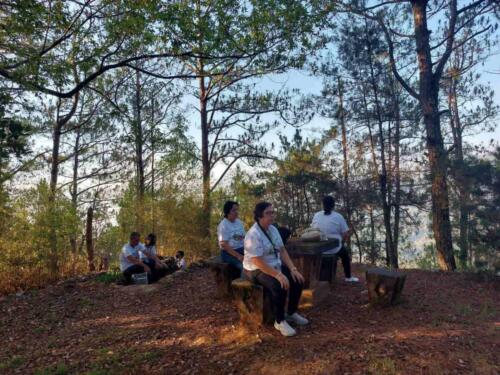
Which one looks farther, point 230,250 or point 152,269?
point 152,269

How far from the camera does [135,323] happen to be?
4633 millimetres

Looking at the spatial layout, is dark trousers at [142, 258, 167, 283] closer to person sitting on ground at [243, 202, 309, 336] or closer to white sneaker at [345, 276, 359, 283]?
white sneaker at [345, 276, 359, 283]

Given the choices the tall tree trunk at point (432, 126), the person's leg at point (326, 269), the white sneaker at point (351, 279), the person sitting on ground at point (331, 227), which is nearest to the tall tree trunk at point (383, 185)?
the tall tree trunk at point (432, 126)

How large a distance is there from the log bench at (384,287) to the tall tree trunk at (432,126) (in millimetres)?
4403

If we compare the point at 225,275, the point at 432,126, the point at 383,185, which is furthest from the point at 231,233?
the point at 383,185

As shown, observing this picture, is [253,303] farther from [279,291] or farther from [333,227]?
[333,227]

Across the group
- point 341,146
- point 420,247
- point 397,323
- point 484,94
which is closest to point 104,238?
point 341,146

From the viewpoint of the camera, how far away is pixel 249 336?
3682 mm

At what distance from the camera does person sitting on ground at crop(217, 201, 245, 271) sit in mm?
4902

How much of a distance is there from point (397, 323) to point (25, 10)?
565 centimetres

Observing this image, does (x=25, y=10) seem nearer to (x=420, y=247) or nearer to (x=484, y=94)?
(x=484, y=94)

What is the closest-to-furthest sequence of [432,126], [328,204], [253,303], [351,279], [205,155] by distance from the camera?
[253,303] < [328,204] < [351,279] < [432,126] < [205,155]

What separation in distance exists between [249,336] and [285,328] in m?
0.36

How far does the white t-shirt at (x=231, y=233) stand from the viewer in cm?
500
